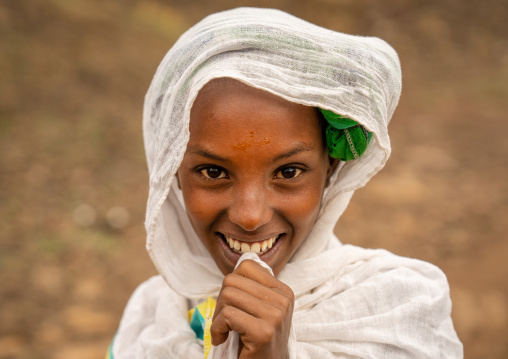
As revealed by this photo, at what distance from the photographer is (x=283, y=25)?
145 centimetres

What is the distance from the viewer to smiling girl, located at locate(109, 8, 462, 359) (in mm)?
1369

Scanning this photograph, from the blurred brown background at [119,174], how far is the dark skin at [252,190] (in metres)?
3.22

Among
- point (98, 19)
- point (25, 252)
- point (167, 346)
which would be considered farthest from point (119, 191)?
point (167, 346)

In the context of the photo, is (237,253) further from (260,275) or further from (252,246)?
(260,275)

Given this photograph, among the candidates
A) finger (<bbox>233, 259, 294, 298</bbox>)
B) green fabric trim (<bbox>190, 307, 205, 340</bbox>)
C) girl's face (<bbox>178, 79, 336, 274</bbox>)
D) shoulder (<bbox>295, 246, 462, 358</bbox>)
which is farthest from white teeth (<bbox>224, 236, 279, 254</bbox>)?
green fabric trim (<bbox>190, 307, 205, 340</bbox>)

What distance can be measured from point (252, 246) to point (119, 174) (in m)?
5.38

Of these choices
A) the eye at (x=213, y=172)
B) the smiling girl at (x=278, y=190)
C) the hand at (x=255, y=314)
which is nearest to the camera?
the hand at (x=255, y=314)

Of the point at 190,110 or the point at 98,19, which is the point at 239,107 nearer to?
the point at 190,110

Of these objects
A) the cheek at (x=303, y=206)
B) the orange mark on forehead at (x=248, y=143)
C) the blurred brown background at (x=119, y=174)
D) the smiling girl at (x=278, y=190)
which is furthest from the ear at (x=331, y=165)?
the blurred brown background at (x=119, y=174)

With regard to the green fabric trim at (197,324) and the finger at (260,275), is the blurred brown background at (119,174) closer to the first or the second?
the green fabric trim at (197,324)

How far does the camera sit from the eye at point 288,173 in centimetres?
149

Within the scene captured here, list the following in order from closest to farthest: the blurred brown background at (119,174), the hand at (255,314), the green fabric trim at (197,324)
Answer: the hand at (255,314) < the green fabric trim at (197,324) < the blurred brown background at (119,174)

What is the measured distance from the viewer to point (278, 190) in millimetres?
1482

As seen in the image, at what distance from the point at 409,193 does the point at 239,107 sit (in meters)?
5.42
